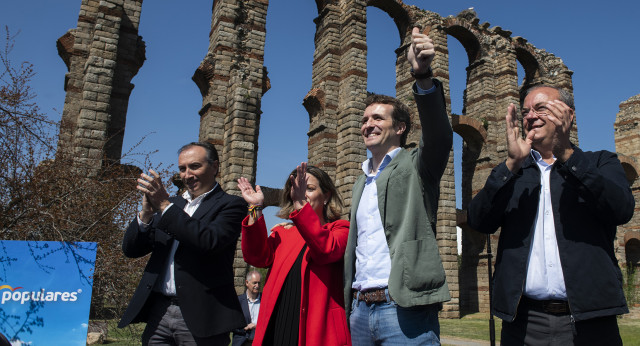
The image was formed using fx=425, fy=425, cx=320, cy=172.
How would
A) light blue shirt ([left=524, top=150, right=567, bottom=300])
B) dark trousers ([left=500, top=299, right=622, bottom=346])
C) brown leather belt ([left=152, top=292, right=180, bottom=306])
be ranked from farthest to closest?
1. brown leather belt ([left=152, top=292, right=180, bottom=306])
2. light blue shirt ([left=524, top=150, right=567, bottom=300])
3. dark trousers ([left=500, top=299, right=622, bottom=346])

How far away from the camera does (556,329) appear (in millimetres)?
1922

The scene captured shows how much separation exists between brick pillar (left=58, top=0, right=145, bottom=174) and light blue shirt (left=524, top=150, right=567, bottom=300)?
8.51 m

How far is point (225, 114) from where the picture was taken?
44.1 feet

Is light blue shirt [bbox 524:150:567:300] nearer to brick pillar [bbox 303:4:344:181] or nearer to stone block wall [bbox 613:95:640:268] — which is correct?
brick pillar [bbox 303:4:344:181]

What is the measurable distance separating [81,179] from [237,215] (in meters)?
6.74

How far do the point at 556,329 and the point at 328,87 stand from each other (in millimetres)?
13756

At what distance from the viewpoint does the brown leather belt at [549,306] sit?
1.94 meters

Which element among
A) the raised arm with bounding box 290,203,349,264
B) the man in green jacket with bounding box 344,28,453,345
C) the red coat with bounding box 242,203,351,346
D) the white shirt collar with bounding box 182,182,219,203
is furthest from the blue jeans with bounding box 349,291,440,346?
the white shirt collar with bounding box 182,182,219,203

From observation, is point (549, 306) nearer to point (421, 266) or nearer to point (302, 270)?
point (421, 266)

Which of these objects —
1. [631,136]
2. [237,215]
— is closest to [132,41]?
[237,215]

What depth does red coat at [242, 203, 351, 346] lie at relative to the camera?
2.43m

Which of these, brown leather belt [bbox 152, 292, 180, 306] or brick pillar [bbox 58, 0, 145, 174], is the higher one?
brick pillar [bbox 58, 0, 145, 174]

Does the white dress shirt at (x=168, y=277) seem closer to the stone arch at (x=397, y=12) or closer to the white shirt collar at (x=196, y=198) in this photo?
the white shirt collar at (x=196, y=198)

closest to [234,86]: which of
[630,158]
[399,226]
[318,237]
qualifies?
[318,237]
